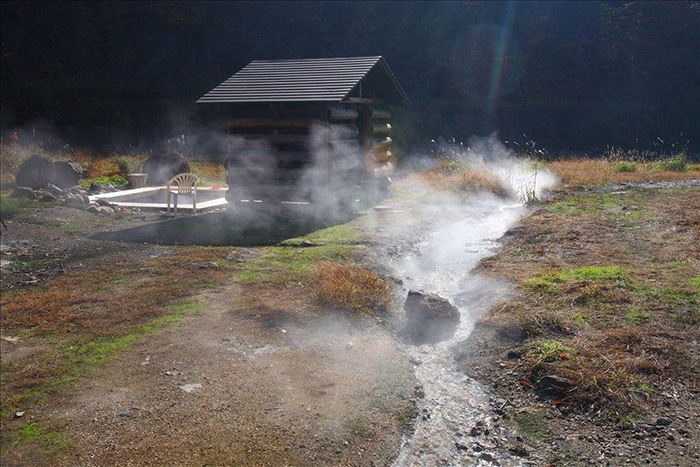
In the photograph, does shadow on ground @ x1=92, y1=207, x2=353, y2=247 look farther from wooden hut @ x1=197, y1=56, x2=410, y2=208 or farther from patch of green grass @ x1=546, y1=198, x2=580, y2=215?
patch of green grass @ x1=546, y1=198, x2=580, y2=215

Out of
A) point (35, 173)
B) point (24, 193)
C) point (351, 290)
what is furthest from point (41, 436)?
point (35, 173)

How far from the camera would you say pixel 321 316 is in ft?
18.8

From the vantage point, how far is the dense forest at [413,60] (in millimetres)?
22969

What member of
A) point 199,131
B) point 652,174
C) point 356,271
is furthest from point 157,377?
point 199,131

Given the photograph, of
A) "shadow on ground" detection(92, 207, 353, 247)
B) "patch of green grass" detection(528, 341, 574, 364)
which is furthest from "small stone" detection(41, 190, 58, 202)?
"patch of green grass" detection(528, 341, 574, 364)

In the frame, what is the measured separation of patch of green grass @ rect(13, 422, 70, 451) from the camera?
3631 millimetres

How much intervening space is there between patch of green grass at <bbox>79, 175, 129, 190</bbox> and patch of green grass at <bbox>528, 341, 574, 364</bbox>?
1296 cm

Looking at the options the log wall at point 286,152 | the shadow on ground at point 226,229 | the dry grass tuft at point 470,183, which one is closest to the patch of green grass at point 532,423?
the shadow on ground at point 226,229

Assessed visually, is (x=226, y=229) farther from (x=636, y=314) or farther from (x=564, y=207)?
(x=636, y=314)

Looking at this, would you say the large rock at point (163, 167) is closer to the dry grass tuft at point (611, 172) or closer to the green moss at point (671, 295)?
the dry grass tuft at point (611, 172)

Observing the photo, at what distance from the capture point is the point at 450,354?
17.8 feet

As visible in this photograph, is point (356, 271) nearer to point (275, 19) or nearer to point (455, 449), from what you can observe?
point (455, 449)

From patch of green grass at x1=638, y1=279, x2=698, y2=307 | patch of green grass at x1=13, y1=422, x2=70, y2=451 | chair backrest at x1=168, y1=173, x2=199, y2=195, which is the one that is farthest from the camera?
chair backrest at x1=168, y1=173, x2=199, y2=195

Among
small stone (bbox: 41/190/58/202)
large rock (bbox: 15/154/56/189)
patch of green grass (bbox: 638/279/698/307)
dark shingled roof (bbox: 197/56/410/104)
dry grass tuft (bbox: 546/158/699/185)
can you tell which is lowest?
patch of green grass (bbox: 638/279/698/307)
